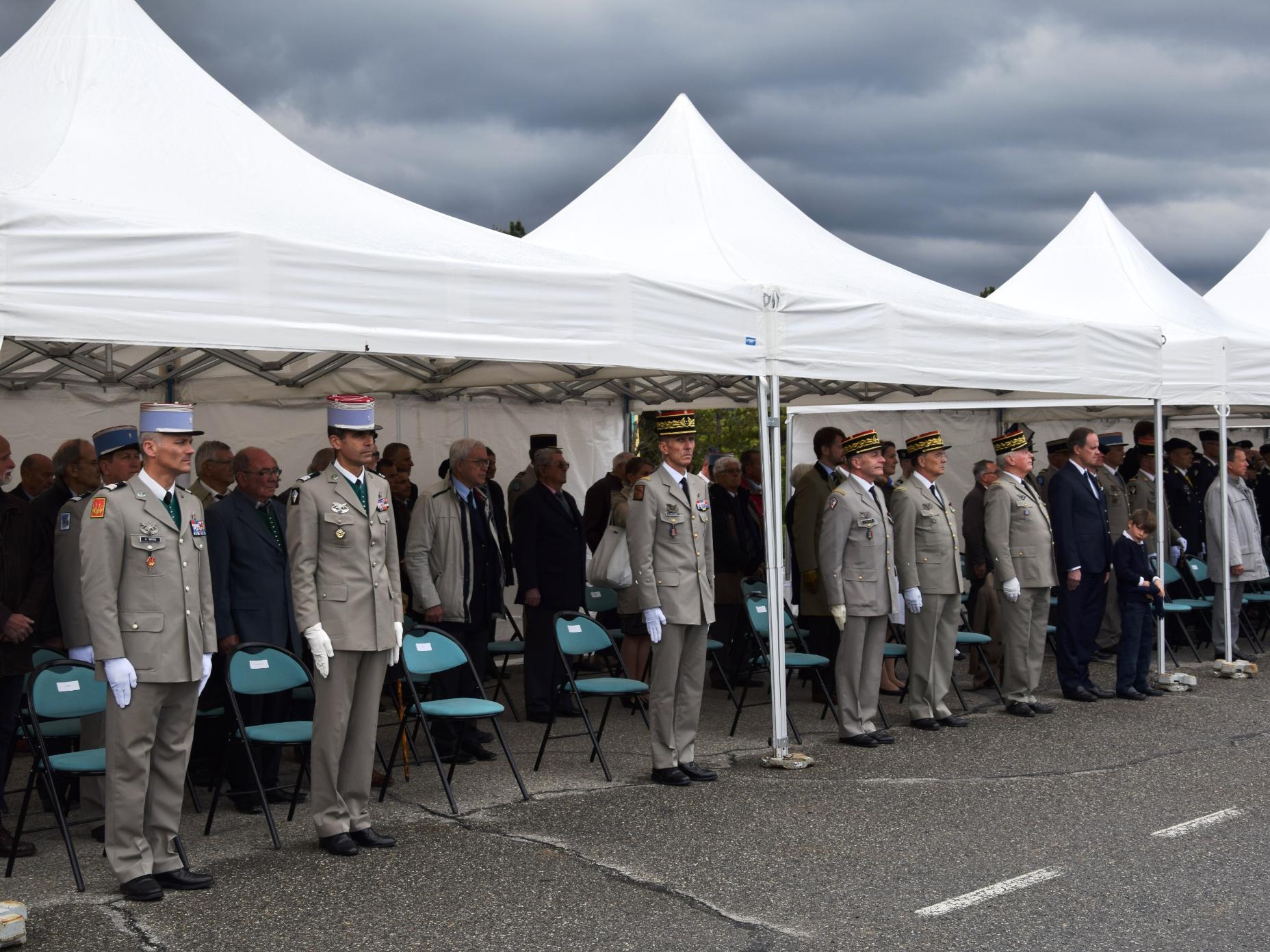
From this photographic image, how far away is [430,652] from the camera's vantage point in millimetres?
6199

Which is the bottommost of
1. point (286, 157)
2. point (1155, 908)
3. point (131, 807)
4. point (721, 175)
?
point (1155, 908)

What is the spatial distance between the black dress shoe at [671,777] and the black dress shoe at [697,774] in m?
0.04

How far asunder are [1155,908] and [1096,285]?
8615 millimetres

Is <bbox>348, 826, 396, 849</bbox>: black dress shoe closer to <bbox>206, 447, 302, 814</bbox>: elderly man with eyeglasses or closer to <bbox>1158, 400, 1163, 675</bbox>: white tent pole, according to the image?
<bbox>206, 447, 302, 814</bbox>: elderly man with eyeglasses

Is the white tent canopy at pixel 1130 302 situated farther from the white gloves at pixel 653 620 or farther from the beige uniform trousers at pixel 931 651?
the white gloves at pixel 653 620

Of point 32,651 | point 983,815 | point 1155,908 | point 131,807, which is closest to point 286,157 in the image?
point 32,651

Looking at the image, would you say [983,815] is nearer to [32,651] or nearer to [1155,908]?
[1155,908]

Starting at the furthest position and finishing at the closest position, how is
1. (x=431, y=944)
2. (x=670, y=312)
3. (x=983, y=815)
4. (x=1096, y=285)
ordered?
(x=1096, y=285), (x=670, y=312), (x=983, y=815), (x=431, y=944)

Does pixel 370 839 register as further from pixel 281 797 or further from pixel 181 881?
pixel 281 797

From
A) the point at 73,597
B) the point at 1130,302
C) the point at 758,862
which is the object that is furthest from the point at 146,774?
the point at 1130,302

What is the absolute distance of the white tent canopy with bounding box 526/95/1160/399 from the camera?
7.04 m

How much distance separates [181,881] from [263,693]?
111cm

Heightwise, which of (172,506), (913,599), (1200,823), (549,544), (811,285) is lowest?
(1200,823)

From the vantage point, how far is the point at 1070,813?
227 inches
